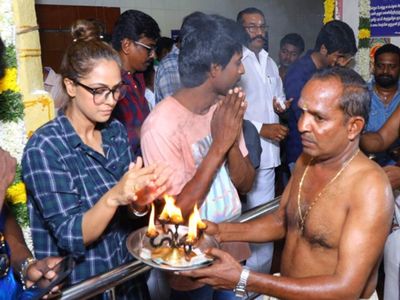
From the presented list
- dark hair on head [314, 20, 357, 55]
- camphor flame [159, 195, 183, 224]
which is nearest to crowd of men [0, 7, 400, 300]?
camphor flame [159, 195, 183, 224]

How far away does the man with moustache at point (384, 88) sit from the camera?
484 cm

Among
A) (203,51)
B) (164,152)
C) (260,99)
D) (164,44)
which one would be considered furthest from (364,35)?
(164,152)

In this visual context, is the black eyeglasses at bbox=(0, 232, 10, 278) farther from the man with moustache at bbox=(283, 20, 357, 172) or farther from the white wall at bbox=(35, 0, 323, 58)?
the white wall at bbox=(35, 0, 323, 58)

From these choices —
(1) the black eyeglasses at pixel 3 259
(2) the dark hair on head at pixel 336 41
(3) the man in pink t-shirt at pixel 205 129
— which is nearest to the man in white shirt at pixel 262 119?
(2) the dark hair on head at pixel 336 41

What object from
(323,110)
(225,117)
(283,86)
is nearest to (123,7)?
(283,86)

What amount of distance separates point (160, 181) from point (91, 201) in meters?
0.36

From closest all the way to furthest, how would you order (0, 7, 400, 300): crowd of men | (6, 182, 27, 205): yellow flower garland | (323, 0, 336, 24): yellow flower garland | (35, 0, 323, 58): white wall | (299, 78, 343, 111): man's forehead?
(0, 7, 400, 300): crowd of men, (299, 78, 343, 111): man's forehead, (6, 182, 27, 205): yellow flower garland, (323, 0, 336, 24): yellow flower garland, (35, 0, 323, 58): white wall

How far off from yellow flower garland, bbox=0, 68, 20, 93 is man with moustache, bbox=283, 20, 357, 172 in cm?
262

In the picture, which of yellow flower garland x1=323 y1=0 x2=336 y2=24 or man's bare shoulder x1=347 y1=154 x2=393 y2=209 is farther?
yellow flower garland x1=323 y1=0 x2=336 y2=24

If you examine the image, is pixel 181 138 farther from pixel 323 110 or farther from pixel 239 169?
pixel 323 110

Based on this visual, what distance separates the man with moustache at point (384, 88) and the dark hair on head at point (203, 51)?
2.48 m

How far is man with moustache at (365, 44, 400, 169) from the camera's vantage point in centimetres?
484

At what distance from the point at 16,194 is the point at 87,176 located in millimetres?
998

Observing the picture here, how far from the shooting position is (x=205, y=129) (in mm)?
2785
